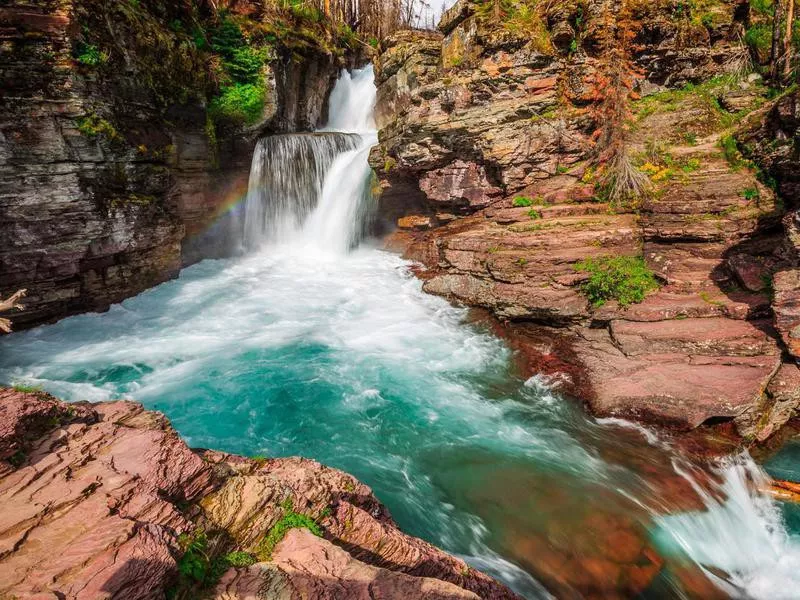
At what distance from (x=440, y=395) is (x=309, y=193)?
10434mm

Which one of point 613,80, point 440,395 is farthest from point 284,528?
point 613,80

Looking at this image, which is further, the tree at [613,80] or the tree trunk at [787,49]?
the tree at [613,80]

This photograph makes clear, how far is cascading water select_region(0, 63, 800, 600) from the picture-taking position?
4441 millimetres

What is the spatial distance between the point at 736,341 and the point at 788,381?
2.80ft

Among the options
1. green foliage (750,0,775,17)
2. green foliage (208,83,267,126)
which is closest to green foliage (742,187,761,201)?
green foliage (750,0,775,17)

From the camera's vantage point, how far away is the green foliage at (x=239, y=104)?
1249 centimetres

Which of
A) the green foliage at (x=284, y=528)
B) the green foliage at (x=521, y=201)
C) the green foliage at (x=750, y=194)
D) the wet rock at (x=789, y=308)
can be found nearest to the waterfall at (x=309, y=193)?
the green foliage at (x=521, y=201)

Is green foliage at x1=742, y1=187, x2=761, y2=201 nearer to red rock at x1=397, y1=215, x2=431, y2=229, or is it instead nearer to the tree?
the tree

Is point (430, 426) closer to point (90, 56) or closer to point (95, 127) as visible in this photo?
point (95, 127)

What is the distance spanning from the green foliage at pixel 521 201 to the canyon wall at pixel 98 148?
366 inches

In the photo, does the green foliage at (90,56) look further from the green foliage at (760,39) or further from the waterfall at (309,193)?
the green foliage at (760,39)

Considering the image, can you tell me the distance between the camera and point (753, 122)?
8984mm

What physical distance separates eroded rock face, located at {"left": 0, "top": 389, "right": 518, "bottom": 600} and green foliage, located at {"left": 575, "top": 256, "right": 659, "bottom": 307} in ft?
21.0

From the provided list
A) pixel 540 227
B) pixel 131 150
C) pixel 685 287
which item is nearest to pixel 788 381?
pixel 685 287
